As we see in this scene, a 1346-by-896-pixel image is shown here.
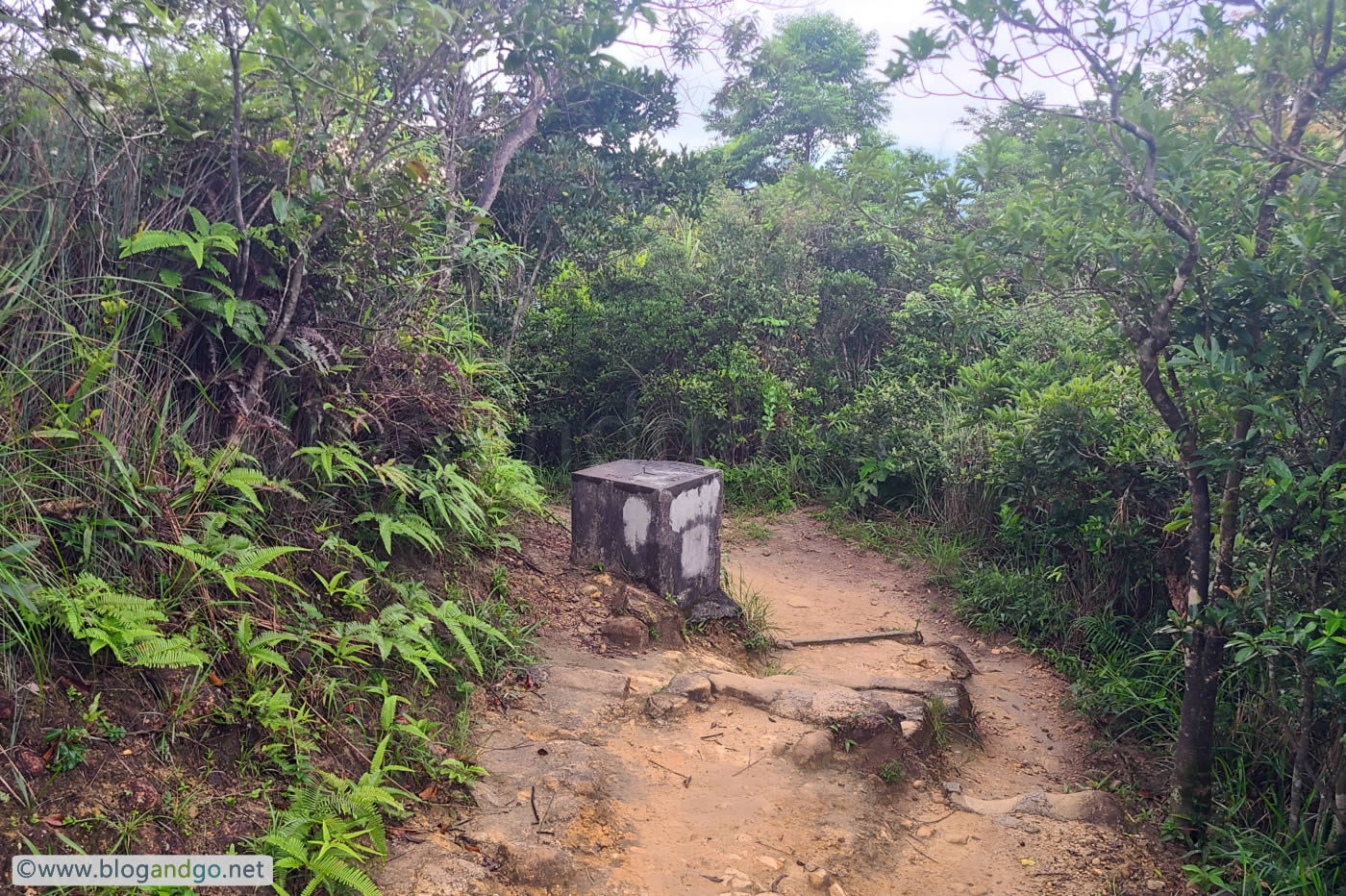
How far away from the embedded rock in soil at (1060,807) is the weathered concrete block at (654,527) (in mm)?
2028

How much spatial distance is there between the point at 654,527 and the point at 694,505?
34cm

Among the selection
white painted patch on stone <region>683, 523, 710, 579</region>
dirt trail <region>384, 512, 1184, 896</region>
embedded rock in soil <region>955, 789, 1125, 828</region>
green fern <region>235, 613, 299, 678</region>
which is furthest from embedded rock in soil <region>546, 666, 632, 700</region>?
embedded rock in soil <region>955, 789, 1125, 828</region>

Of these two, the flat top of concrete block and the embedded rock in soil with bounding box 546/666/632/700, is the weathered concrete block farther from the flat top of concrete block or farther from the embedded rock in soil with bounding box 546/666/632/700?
the embedded rock in soil with bounding box 546/666/632/700

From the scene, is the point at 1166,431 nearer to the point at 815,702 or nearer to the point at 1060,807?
the point at 1060,807

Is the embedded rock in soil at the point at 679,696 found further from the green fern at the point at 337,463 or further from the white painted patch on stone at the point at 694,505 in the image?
the green fern at the point at 337,463

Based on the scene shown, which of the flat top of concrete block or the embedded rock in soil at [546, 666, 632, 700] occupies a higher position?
the flat top of concrete block

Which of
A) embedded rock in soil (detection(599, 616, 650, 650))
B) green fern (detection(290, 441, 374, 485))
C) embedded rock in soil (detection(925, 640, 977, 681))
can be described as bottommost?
embedded rock in soil (detection(925, 640, 977, 681))

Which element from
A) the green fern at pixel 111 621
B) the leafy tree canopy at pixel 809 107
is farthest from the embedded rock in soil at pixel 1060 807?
the leafy tree canopy at pixel 809 107

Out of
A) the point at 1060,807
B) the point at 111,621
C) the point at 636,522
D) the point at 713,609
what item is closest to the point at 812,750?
the point at 1060,807

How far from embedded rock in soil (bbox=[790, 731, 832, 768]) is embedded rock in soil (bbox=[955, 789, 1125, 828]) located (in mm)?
641

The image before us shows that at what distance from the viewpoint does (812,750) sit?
156 inches

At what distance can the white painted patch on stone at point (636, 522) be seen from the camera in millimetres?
5352

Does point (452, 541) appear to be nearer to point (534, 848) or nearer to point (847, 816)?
point (534, 848)

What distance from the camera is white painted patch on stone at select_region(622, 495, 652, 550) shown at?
5352 mm
